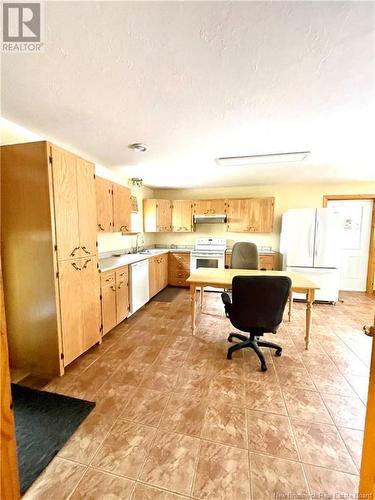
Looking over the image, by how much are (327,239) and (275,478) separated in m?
3.59

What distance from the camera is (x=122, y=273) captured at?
3.02 metres

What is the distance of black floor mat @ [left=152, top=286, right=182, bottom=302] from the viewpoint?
13.7 ft

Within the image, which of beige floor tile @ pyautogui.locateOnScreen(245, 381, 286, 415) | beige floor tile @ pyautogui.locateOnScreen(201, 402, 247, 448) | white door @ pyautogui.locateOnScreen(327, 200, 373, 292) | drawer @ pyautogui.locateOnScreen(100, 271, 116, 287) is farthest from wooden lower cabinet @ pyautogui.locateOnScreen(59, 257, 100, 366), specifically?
white door @ pyautogui.locateOnScreen(327, 200, 373, 292)

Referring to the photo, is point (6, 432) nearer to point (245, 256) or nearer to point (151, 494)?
point (151, 494)

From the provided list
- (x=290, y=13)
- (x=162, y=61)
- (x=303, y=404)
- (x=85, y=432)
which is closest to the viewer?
(x=290, y=13)

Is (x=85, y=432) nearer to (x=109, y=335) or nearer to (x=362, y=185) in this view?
(x=109, y=335)

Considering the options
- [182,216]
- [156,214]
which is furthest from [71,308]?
[182,216]

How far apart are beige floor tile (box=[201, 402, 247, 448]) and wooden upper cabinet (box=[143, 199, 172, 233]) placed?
3875mm

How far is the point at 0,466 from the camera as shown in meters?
0.80

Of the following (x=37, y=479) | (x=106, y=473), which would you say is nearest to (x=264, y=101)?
(x=106, y=473)

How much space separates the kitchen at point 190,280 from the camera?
3.64 feet

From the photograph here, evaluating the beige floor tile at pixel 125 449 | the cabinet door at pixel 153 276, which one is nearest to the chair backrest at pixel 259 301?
the beige floor tile at pixel 125 449

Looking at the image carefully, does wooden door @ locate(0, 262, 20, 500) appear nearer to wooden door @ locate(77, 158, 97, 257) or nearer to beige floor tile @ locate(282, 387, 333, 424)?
wooden door @ locate(77, 158, 97, 257)

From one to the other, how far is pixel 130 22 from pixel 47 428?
2.52 m
